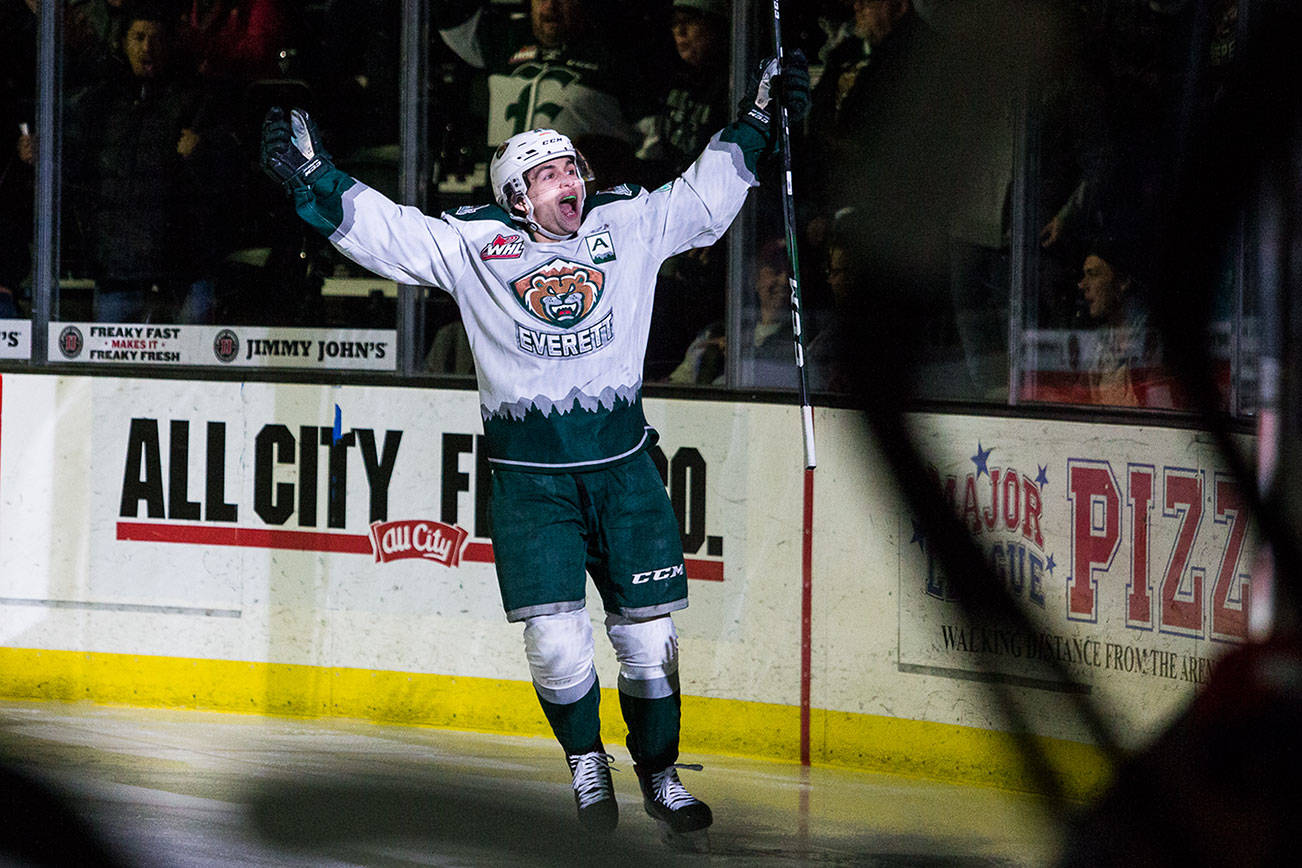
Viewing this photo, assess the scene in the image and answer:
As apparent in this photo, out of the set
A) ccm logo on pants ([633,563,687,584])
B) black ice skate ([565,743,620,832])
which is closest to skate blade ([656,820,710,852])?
black ice skate ([565,743,620,832])

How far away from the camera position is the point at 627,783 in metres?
4.34

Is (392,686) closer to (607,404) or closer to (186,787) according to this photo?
(186,787)

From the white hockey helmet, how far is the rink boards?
1.25 meters

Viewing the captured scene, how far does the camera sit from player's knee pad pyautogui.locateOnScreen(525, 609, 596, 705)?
3604 mm

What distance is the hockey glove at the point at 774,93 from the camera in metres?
3.73

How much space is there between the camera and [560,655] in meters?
3.61

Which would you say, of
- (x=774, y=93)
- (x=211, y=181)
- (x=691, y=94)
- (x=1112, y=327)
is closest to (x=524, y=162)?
(x=774, y=93)

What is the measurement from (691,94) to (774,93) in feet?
4.96

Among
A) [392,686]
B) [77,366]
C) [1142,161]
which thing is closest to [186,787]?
[392,686]

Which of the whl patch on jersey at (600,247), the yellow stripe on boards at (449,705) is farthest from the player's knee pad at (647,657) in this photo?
the yellow stripe on boards at (449,705)

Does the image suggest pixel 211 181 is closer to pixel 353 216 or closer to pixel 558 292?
pixel 353 216

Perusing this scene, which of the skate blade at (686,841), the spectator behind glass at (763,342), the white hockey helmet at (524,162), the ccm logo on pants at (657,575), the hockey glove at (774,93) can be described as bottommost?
the skate blade at (686,841)

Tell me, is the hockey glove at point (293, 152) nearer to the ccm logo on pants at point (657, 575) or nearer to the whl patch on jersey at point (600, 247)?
the whl patch on jersey at point (600, 247)

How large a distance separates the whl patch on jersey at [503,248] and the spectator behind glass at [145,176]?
245 centimetres
